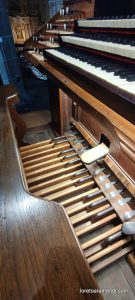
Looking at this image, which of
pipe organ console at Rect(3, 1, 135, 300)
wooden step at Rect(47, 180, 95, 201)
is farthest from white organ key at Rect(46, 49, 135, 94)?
wooden step at Rect(47, 180, 95, 201)

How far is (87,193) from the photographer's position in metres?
1.69

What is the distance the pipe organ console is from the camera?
0.60 m

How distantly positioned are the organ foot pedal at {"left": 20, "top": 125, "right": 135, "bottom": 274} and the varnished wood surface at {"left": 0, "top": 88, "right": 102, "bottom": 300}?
0.47 meters

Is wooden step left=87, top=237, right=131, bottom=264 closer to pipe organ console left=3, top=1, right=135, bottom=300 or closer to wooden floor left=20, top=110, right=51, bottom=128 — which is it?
pipe organ console left=3, top=1, right=135, bottom=300

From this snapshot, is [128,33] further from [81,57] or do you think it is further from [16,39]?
[16,39]

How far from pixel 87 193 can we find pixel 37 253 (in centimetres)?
117

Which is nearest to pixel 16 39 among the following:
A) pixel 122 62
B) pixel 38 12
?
pixel 38 12

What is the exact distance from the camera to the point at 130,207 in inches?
57.1

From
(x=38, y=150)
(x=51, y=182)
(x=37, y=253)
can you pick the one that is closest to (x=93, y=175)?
(x=51, y=182)

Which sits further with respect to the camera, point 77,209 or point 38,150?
point 38,150

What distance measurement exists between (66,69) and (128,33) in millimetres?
627

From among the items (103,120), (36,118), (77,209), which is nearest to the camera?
(103,120)

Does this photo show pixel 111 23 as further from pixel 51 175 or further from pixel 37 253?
pixel 37 253

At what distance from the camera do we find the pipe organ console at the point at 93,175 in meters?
0.60
